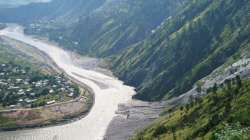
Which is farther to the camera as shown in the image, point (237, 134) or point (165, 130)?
point (165, 130)

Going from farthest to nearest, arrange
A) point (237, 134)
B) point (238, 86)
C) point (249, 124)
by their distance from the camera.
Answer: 1. point (238, 86)
2. point (249, 124)
3. point (237, 134)

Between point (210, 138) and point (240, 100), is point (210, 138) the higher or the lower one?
the lower one

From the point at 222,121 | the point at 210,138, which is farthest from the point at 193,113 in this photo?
the point at 210,138

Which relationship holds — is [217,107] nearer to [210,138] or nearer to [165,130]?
[165,130]

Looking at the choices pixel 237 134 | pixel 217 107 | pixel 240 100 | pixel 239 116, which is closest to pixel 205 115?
pixel 217 107

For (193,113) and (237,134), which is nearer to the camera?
(237,134)

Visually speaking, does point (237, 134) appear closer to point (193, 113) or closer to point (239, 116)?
point (239, 116)

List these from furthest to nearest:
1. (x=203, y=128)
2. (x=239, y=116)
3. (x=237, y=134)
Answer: (x=203, y=128) < (x=239, y=116) < (x=237, y=134)

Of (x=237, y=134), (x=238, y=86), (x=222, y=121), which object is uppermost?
(x=238, y=86)

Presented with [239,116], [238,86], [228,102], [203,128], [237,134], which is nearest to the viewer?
[237,134]
